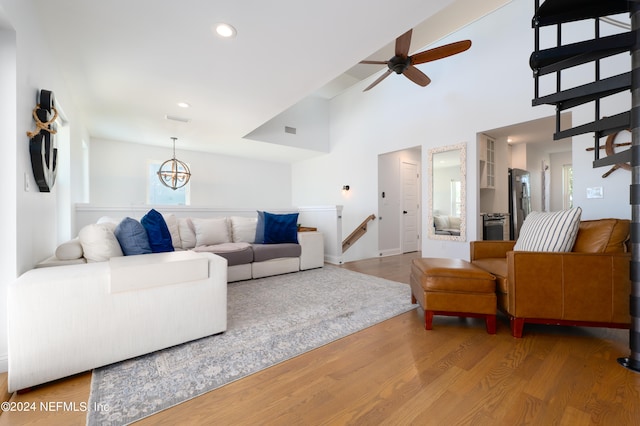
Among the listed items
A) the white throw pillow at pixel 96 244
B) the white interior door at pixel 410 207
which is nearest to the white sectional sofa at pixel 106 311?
the white throw pillow at pixel 96 244

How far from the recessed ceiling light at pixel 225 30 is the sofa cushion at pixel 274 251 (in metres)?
2.57

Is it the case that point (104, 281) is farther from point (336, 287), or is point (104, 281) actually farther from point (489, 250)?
point (489, 250)

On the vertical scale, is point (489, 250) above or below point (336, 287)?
above

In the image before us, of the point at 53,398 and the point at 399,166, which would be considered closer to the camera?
the point at 53,398

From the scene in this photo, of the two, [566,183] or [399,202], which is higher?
[566,183]

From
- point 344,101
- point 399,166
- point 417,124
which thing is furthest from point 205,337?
point 344,101

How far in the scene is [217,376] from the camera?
151cm

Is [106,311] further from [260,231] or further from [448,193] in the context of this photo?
[448,193]

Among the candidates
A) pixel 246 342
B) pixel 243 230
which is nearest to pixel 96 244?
pixel 246 342

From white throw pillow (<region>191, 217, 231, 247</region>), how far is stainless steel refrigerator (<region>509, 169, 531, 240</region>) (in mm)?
5153

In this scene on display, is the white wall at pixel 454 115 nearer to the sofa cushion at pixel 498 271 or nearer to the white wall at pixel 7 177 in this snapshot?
the sofa cushion at pixel 498 271

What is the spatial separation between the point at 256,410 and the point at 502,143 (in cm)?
541

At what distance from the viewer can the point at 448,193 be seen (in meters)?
4.41

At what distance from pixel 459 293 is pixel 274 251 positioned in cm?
257
